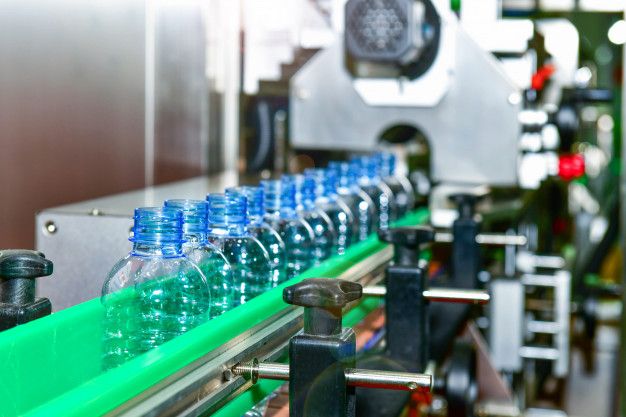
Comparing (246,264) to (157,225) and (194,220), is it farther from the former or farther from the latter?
(157,225)

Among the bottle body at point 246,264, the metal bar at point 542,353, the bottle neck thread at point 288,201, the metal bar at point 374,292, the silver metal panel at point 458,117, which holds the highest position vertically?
the silver metal panel at point 458,117

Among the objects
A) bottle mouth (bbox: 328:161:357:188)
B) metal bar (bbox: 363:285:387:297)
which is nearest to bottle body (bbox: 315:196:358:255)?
bottle mouth (bbox: 328:161:357:188)

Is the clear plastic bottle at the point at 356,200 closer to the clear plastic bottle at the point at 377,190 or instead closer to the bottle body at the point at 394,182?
the clear plastic bottle at the point at 377,190

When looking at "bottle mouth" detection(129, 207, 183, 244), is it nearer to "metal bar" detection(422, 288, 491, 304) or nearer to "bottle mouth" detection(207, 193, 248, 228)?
"bottle mouth" detection(207, 193, 248, 228)

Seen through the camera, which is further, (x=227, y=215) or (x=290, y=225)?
(x=290, y=225)

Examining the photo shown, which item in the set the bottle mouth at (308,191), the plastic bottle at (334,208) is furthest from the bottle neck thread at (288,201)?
the plastic bottle at (334,208)

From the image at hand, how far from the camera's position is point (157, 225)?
4.34ft

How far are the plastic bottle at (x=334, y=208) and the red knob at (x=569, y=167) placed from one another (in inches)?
90.7

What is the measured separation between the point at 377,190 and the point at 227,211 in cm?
111

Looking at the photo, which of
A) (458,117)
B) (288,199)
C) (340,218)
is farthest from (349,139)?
(288,199)

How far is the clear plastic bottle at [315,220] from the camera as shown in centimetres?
203

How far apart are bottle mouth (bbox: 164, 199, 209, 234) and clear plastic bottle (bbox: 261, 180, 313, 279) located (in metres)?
0.38

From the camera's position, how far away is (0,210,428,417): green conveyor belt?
1026 mm

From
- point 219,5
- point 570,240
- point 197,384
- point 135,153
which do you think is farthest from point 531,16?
point 197,384
